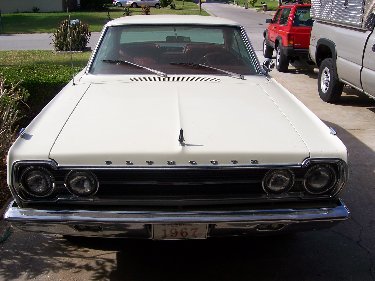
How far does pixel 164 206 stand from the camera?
298 centimetres

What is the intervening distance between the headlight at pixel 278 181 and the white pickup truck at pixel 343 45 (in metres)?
4.57

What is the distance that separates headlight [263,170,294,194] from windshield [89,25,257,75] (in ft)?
5.48

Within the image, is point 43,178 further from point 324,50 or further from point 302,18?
point 302,18

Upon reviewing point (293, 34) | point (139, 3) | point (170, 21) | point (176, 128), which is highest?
point (170, 21)

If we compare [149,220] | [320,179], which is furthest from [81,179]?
[320,179]

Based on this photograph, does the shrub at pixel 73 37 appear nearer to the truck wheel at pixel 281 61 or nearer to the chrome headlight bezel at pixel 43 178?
the truck wheel at pixel 281 61

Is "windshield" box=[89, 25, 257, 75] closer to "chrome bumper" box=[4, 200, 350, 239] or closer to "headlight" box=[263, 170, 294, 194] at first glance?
"headlight" box=[263, 170, 294, 194]

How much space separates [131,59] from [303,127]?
1.89 m

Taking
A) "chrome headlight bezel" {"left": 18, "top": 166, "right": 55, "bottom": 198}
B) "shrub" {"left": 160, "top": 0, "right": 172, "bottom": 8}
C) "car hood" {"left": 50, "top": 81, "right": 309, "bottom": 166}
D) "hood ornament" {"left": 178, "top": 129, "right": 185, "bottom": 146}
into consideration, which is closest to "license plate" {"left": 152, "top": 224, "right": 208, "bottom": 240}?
"car hood" {"left": 50, "top": 81, "right": 309, "bottom": 166}

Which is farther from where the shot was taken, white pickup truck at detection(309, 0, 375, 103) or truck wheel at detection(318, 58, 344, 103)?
truck wheel at detection(318, 58, 344, 103)

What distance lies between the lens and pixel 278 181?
3.01m

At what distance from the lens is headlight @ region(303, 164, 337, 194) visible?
9.89ft

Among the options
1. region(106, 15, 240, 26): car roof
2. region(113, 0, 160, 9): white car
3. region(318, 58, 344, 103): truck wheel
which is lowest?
region(113, 0, 160, 9): white car

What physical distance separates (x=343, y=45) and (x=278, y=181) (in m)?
5.63
